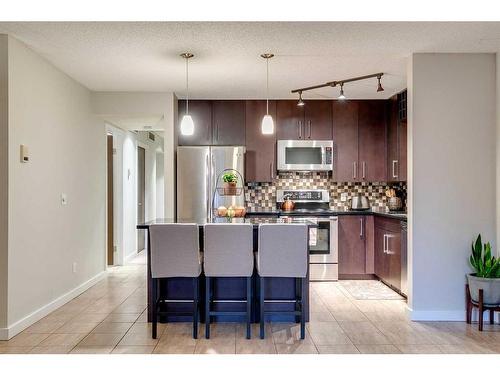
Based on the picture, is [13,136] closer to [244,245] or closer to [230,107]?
[244,245]

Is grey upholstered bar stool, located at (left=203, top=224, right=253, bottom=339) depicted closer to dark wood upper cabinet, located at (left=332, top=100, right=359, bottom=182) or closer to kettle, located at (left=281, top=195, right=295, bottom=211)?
kettle, located at (left=281, top=195, right=295, bottom=211)

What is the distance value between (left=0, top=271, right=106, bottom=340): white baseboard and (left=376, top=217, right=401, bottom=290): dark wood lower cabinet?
3.52 metres

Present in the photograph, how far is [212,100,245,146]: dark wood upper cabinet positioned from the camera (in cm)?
561

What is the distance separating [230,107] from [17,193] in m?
2.96

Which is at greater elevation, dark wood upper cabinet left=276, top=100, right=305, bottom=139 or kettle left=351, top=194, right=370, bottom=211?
dark wood upper cabinet left=276, top=100, right=305, bottom=139

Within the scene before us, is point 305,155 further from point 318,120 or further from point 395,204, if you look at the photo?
point 395,204

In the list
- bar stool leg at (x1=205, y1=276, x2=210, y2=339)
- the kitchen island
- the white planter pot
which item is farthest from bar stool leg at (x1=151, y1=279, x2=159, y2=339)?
the white planter pot

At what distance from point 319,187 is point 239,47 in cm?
286

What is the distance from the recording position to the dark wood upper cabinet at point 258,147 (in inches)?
222

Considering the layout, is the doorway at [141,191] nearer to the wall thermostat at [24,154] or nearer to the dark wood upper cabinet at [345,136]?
A: the dark wood upper cabinet at [345,136]

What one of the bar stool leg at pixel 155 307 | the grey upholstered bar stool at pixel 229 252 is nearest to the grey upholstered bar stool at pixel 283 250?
the grey upholstered bar stool at pixel 229 252

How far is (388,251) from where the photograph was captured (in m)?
4.91

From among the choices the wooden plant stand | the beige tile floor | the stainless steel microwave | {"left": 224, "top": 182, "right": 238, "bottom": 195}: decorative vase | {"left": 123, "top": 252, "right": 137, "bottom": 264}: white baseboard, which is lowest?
the beige tile floor

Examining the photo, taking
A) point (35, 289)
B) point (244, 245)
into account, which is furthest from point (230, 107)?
point (35, 289)
